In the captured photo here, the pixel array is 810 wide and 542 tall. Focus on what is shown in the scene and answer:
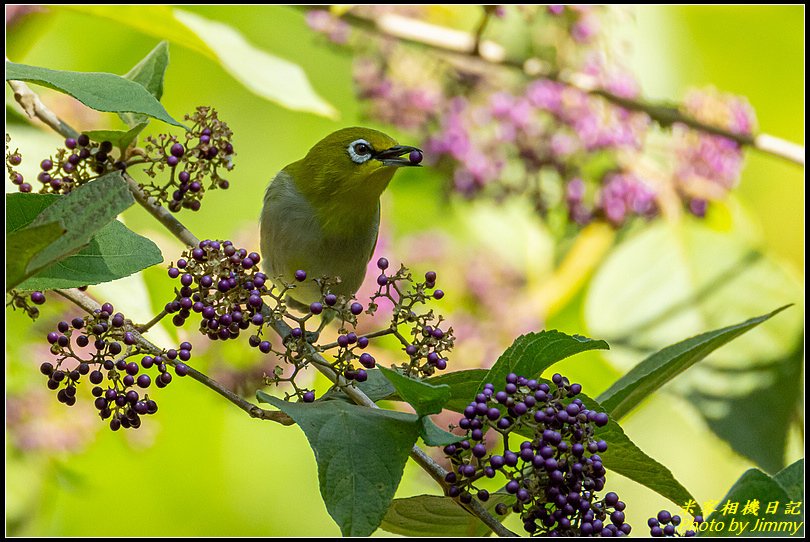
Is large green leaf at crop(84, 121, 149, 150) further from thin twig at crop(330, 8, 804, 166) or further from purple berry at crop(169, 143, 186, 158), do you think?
thin twig at crop(330, 8, 804, 166)

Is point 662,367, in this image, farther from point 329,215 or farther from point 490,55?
point 490,55

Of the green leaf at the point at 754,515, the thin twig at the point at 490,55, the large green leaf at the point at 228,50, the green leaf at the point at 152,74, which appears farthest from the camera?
the thin twig at the point at 490,55

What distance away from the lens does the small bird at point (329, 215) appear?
2898mm

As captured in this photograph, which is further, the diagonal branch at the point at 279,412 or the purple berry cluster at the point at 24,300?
the purple berry cluster at the point at 24,300

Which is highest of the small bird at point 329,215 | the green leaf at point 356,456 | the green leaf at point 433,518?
the small bird at point 329,215

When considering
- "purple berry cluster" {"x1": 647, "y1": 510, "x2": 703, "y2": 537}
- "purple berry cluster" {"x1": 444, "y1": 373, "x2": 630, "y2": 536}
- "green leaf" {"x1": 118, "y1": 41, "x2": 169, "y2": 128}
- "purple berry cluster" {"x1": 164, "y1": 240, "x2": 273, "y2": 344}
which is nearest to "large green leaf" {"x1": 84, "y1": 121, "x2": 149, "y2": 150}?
"green leaf" {"x1": 118, "y1": 41, "x2": 169, "y2": 128}

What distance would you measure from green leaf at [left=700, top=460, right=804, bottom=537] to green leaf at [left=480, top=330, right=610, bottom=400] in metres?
0.33

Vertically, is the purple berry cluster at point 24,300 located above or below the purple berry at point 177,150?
below

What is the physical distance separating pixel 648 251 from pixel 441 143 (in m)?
0.97

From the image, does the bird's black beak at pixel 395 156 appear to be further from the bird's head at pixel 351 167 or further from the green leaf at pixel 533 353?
the green leaf at pixel 533 353

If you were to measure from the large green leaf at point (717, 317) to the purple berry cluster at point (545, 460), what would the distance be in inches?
68.3

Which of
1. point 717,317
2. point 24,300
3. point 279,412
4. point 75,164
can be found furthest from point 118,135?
point 717,317

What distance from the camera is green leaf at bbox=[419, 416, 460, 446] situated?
4.33 ft

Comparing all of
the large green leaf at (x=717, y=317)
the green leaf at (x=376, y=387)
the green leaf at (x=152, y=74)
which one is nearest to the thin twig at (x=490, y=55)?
the large green leaf at (x=717, y=317)
